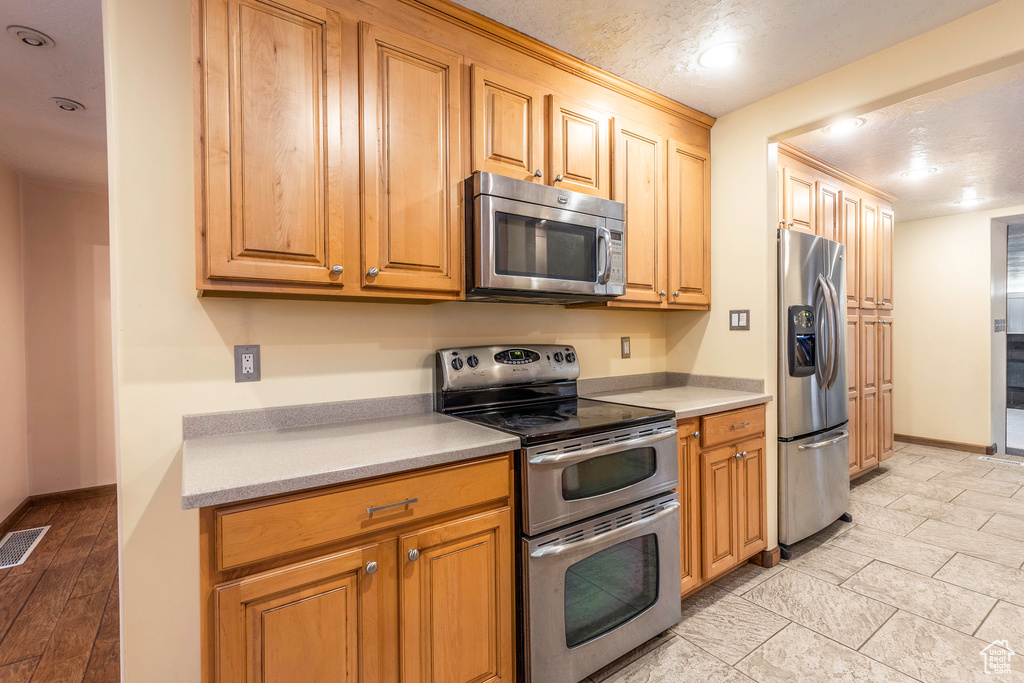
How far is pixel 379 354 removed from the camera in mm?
1930

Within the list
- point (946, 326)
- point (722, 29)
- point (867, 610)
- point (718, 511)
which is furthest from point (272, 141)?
point (946, 326)

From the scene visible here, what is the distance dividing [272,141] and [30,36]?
55.3 inches

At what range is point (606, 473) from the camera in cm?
174

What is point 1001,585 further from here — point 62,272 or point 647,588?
point 62,272

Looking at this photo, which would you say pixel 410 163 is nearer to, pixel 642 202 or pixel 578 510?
pixel 642 202

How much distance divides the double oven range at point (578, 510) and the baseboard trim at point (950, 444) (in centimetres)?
470

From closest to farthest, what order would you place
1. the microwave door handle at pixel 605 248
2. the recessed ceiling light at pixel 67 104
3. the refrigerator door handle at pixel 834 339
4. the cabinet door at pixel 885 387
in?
the microwave door handle at pixel 605 248, the recessed ceiling light at pixel 67 104, the refrigerator door handle at pixel 834 339, the cabinet door at pixel 885 387

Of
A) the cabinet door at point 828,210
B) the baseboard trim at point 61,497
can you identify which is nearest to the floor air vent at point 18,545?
the baseboard trim at point 61,497

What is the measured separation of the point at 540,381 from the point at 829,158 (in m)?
2.77

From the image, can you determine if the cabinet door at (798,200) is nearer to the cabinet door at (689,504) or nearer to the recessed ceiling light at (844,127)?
the recessed ceiling light at (844,127)

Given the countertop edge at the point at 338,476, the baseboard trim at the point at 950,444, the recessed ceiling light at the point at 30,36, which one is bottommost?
the baseboard trim at the point at 950,444

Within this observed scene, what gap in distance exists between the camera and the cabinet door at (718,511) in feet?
7.13

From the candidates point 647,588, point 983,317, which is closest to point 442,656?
point 647,588

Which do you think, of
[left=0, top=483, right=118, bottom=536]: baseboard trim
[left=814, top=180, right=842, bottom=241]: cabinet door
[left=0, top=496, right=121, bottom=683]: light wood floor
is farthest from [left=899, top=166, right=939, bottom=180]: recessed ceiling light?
[left=0, top=483, right=118, bottom=536]: baseboard trim
